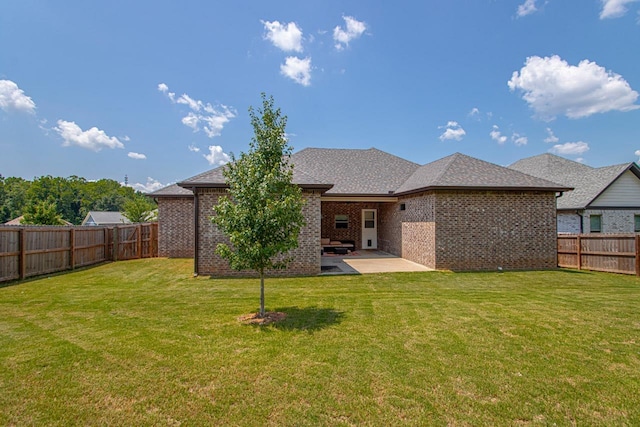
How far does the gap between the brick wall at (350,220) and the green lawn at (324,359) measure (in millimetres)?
10536

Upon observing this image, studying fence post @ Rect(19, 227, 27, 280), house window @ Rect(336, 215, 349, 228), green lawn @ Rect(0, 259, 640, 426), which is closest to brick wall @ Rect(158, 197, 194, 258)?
fence post @ Rect(19, 227, 27, 280)

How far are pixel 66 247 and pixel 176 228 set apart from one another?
4.58 m

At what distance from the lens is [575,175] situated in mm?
18750

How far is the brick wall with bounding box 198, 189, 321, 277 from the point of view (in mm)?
10711

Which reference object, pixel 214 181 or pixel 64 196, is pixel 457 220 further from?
pixel 64 196

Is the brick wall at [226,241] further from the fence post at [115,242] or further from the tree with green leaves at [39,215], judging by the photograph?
the tree with green leaves at [39,215]

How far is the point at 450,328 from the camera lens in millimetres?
5461

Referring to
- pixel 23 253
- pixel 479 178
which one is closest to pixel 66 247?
pixel 23 253

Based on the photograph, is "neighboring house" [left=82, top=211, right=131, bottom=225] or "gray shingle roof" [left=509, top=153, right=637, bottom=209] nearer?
"gray shingle roof" [left=509, top=153, right=637, bottom=209]

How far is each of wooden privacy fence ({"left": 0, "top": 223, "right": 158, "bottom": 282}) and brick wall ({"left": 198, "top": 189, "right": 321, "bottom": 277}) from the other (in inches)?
216

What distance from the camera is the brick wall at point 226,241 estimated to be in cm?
1071

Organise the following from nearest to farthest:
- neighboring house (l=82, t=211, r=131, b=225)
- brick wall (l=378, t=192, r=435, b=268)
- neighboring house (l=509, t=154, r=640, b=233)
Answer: brick wall (l=378, t=192, r=435, b=268) < neighboring house (l=509, t=154, r=640, b=233) < neighboring house (l=82, t=211, r=131, b=225)

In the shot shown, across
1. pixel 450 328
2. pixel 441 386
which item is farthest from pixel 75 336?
pixel 450 328

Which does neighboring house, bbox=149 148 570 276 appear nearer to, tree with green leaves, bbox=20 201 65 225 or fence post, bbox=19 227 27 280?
fence post, bbox=19 227 27 280
